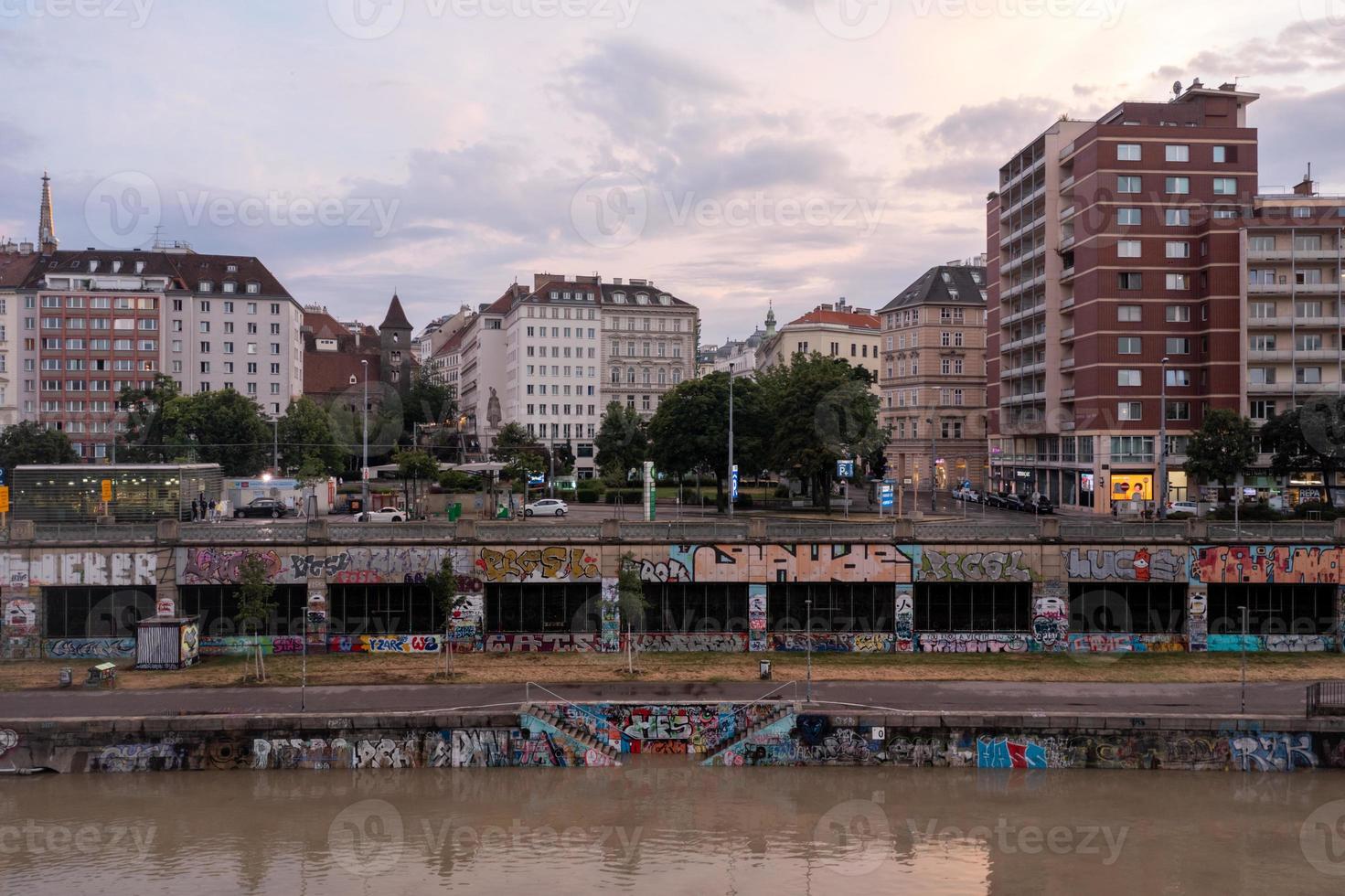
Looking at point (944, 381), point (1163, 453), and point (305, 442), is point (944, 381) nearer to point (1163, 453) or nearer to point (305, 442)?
point (1163, 453)

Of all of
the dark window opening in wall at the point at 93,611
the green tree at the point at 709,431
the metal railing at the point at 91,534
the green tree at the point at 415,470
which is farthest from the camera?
the green tree at the point at 709,431

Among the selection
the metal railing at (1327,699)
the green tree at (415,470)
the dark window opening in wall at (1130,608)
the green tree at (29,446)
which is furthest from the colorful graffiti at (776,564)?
the green tree at (29,446)

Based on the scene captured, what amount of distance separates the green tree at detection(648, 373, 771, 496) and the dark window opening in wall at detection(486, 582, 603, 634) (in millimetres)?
33140

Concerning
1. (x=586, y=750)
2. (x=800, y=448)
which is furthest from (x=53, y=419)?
(x=586, y=750)

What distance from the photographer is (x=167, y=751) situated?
2398cm

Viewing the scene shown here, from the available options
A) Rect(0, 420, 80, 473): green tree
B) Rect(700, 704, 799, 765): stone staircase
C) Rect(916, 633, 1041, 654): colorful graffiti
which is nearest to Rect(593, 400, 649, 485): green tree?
Rect(0, 420, 80, 473): green tree

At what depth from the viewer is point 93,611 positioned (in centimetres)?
3184

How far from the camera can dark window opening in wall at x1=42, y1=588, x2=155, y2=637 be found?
3172 centimetres

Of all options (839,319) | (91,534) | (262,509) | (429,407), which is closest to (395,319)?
(429,407)

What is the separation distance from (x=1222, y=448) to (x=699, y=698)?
4598cm

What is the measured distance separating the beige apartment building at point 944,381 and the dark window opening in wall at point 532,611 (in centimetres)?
6892

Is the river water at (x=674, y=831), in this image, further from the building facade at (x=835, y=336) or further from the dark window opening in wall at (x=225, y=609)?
the building facade at (x=835, y=336)

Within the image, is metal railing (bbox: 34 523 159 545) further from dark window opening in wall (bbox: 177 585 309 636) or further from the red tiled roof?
the red tiled roof

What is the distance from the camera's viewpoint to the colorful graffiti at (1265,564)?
1275 inches
